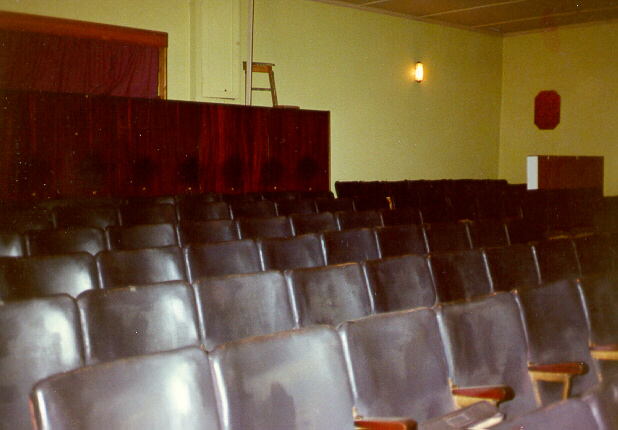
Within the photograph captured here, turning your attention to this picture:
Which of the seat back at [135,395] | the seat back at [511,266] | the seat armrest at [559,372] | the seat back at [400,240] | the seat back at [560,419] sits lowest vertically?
the seat armrest at [559,372]

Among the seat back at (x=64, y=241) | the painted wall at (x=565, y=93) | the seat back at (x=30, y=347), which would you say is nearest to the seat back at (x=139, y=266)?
the seat back at (x=64, y=241)

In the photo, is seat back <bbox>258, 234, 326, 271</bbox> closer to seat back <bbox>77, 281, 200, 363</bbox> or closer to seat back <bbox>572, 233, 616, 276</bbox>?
seat back <bbox>77, 281, 200, 363</bbox>

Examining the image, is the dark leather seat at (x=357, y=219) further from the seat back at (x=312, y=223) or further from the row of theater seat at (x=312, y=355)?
the row of theater seat at (x=312, y=355)

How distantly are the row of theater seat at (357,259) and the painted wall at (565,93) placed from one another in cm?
633

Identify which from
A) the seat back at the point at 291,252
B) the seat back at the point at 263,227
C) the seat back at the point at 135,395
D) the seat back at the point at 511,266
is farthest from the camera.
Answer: the seat back at the point at 263,227

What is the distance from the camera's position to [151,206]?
13.8 ft

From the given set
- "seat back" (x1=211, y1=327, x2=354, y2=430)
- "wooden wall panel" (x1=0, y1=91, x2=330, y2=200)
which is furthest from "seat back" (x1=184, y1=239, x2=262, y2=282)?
"wooden wall panel" (x1=0, y1=91, x2=330, y2=200)

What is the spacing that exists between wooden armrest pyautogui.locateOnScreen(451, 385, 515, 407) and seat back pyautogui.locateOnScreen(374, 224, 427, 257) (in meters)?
1.58

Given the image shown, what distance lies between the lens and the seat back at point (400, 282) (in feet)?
8.28

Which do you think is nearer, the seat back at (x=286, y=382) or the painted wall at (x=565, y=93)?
the seat back at (x=286, y=382)

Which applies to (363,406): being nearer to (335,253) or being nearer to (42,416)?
(42,416)

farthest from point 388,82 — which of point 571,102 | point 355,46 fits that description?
point 571,102

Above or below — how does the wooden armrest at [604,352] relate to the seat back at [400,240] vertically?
below

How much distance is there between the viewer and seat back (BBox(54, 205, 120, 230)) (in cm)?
378
